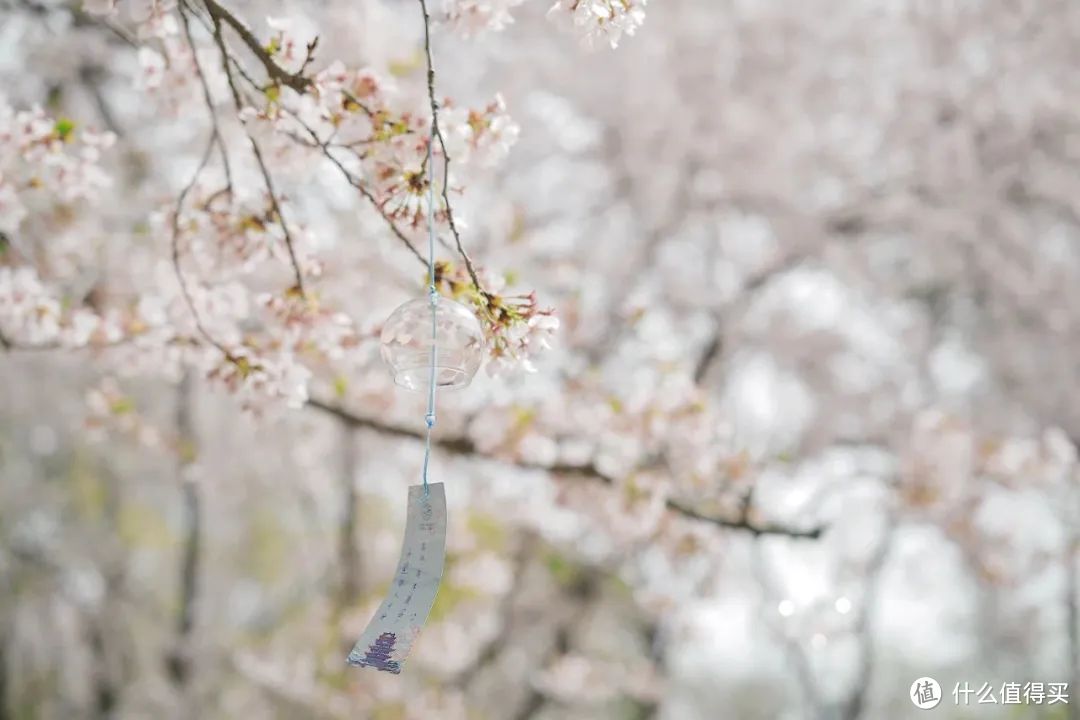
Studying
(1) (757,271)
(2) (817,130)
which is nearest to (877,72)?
(2) (817,130)

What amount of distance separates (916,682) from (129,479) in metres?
5.05

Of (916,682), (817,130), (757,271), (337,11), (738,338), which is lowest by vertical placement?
(916,682)

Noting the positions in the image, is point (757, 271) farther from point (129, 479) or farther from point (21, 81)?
point (129, 479)

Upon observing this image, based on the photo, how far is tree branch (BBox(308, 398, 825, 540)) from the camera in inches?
77.8

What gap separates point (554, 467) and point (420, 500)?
986 millimetres

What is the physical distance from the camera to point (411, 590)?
115cm

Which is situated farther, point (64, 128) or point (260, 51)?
point (64, 128)

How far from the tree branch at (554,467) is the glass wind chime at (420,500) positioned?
777 millimetres

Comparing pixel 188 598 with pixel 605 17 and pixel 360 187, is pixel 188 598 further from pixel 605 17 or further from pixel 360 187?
pixel 605 17

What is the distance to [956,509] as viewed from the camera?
3357 millimetres

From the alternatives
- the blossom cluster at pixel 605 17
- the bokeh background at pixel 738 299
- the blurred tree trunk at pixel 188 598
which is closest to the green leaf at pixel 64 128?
the blossom cluster at pixel 605 17

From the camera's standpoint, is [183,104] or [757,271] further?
[757,271]

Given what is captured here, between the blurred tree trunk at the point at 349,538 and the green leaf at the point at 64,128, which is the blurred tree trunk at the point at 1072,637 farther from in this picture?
the green leaf at the point at 64,128

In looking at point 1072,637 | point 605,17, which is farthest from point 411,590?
point 1072,637
